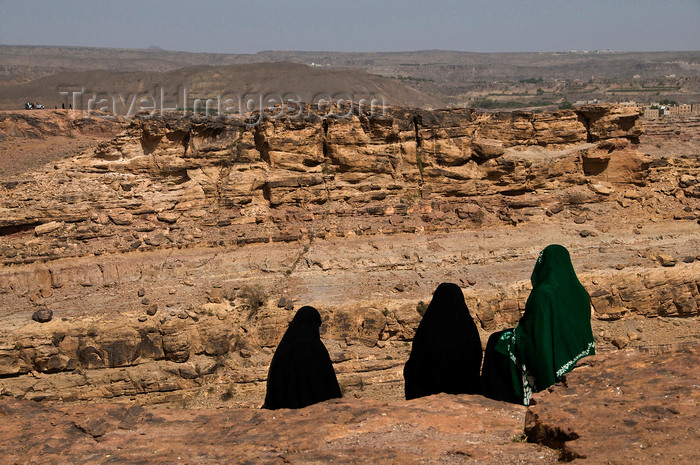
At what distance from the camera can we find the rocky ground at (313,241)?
988 cm

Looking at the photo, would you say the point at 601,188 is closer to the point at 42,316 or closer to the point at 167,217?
the point at 167,217

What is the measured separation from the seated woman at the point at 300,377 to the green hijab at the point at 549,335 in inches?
67.0

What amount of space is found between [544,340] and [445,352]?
99cm

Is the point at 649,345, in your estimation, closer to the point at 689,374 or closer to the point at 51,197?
the point at 689,374

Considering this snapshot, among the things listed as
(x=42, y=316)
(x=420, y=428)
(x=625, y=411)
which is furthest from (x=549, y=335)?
(x=42, y=316)

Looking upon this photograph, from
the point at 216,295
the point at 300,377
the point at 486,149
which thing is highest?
the point at 486,149

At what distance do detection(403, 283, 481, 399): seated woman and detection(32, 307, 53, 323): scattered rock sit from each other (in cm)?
697

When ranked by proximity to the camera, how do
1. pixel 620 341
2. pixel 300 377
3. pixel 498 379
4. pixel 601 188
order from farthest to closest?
pixel 601 188 → pixel 620 341 → pixel 300 377 → pixel 498 379

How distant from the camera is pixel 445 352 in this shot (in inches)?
223

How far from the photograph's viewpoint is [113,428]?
419 centimetres

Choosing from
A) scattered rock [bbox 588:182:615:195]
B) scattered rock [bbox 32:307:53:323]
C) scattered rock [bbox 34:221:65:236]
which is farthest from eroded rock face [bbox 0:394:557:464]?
scattered rock [bbox 588:182:615:195]

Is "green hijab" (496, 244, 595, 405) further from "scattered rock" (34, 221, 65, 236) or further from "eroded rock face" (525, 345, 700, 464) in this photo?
"scattered rock" (34, 221, 65, 236)

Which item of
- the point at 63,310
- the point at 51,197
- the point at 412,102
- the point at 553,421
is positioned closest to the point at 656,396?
the point at 553,421

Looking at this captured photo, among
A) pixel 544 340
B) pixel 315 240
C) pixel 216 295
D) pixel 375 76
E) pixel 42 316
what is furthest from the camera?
pixel 375 76
